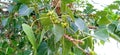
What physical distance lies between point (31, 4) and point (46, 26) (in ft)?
0.55

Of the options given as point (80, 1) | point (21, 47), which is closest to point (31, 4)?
point (21, 47)

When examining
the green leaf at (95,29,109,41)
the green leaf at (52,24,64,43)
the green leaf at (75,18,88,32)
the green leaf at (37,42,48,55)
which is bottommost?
the green leaf at (37,42,48,55)

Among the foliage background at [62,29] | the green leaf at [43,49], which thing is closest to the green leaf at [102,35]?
the foliage background at [62,29]

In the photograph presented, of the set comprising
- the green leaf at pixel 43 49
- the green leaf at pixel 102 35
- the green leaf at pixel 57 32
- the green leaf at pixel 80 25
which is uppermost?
the green leaf at pixel 57 32

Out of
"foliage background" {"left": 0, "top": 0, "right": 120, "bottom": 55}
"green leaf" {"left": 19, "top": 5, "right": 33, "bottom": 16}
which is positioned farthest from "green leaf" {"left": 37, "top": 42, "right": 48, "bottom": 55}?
"green leaf" {"left": 19, "top": 5, "right": 33, "bottom": 16}

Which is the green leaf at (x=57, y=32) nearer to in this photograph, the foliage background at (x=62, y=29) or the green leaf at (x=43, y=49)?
the foliage background at (x=62, y=29)

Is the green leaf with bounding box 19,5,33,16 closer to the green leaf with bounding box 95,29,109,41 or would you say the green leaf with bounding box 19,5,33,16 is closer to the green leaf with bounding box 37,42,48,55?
the green leaf with bounding box 37,42,48,55

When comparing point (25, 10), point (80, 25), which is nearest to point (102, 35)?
point (80, 25)

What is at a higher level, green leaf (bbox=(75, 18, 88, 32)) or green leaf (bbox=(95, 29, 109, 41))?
green leaf (bbox=(75, 18, 88, 32))

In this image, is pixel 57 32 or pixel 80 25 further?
pixel 80 25

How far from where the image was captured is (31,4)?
75 centimetres

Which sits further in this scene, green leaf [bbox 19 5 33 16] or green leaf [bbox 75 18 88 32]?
green leaf [bbox 19 5 33 16]

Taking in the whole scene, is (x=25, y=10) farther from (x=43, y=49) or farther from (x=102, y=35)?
(x=102, y=35)

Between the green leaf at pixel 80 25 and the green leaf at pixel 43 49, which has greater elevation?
the green leaf at pixel 80 25
